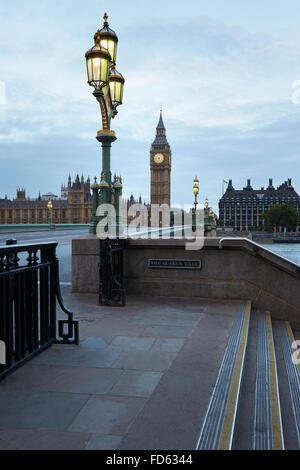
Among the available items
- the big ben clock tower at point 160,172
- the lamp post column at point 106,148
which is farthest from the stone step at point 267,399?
the big ben clock tower at point 160,172

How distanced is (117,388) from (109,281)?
3597 mm

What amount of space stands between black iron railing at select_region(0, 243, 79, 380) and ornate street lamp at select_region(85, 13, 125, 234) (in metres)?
5.44

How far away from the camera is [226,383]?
369 cm

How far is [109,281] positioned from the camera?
7.10 meters

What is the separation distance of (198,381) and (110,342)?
155cm

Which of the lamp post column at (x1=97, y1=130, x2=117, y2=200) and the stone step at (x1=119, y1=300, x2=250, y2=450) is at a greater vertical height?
the lamp post column at (x1=97, y1=130, x2=117, y2=200)

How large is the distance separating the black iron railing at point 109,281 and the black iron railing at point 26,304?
72.5 inches

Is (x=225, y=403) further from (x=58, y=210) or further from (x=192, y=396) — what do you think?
(x=58, y=210)

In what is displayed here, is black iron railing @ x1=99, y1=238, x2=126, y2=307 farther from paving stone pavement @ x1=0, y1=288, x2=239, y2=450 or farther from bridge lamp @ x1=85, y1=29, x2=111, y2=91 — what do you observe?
bridge lamp @ x1=85, y1=29, x2=111, y2=91

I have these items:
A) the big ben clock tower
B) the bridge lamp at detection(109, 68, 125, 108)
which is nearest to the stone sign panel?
the bridge lamp at detection(109, 68, 125, 108)

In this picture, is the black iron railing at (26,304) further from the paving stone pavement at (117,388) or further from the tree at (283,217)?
the tree at (283,217)

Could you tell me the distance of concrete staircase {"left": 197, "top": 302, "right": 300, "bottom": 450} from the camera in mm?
2893

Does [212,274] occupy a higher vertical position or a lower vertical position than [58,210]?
lower

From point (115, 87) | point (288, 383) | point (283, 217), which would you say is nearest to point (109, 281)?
point (288, 383)
